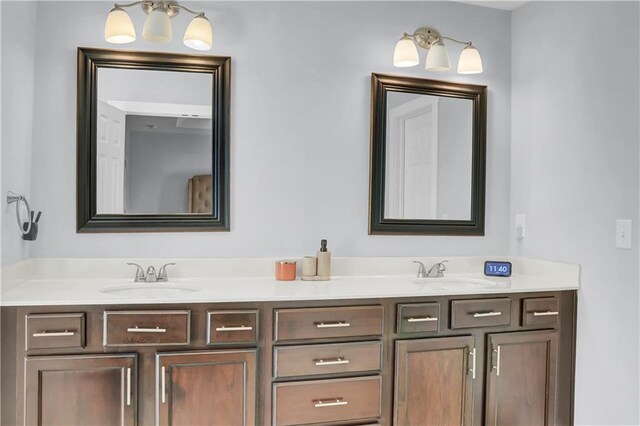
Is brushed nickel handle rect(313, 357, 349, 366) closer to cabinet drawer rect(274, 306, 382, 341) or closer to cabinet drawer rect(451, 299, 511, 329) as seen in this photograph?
cabinet drawer rect(274, 306, 382, 341)

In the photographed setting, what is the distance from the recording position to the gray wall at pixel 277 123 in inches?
84.4

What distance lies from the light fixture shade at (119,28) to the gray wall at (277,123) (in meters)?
0.14

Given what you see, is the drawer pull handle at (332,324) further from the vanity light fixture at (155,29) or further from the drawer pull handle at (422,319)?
the vanity light fixture at (155,29)

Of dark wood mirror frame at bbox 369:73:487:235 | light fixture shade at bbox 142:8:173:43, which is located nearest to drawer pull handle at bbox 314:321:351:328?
dark wood mirror frame at bbox 369:73:487:235

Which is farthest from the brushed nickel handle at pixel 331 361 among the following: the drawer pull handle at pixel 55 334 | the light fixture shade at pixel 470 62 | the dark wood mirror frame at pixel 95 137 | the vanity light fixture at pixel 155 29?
the light fixture shade at pixel 470 62

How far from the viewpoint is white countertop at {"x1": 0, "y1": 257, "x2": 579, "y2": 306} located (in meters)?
1.81

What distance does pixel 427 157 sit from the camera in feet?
8.38

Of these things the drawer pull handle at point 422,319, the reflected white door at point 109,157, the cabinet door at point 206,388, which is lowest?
the cabinet door at point 206,388

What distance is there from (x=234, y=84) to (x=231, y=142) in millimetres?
281

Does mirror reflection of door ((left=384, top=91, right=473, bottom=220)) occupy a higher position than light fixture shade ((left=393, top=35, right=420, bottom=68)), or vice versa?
light fixture shade ((left=393, top=35, right=420, bottom=68))

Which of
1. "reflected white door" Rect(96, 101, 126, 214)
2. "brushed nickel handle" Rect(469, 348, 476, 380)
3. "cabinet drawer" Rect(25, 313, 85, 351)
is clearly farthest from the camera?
"reflected white door" Rect(96, 101, 126, 214)

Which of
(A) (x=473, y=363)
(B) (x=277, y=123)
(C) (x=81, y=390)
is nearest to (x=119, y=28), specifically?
(B) (x=277, y=123)

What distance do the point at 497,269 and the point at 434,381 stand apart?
78 cm

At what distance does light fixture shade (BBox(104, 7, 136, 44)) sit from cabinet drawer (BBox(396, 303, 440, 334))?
1631 mm
